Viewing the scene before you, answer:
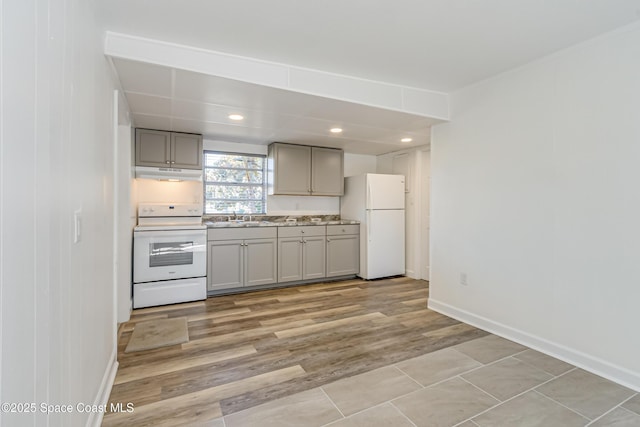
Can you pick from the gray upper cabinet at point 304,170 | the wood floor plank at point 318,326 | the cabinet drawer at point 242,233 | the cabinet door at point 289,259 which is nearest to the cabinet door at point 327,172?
the gray upper cabinet at point 304,170

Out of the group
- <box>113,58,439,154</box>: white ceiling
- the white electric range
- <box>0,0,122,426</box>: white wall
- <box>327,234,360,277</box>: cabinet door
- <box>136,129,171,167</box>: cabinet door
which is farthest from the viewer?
<box>327,234,360,277</box>: cabinet door

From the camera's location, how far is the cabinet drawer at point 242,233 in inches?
158

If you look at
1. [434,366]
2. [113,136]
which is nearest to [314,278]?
[434,366]

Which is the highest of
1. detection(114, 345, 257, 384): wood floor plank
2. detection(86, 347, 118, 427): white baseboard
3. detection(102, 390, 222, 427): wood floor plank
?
detection(86, 347, 118, 427): white baseboard

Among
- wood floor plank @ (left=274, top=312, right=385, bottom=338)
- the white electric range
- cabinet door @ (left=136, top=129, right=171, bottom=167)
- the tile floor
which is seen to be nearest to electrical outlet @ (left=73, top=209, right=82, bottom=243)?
the tile floor

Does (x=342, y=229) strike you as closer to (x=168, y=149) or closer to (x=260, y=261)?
(x=260, y=261)

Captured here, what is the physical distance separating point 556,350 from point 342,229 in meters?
3.05

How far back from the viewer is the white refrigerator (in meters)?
4.86

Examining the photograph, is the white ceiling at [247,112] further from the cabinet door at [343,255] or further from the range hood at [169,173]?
the cabinet door at [343,255]

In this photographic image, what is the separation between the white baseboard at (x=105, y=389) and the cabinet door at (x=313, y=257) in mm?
2710

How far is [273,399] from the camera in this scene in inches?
74.4

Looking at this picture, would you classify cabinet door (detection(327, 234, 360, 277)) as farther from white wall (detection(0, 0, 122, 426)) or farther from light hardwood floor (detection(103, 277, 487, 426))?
white wall (detection(0, 0, 122, 426))

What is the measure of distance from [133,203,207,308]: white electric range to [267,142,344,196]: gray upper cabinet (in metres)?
1.42

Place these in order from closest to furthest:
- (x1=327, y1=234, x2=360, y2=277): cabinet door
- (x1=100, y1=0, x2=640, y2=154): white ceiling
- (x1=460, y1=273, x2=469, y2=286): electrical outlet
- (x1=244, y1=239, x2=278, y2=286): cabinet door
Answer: (x1=100, y1=0, x2=640, y2=154): white ceiling < (x1=460, y1=273, x2=469, y2=286): electrical outlet < (x1=244, y1=239, x2=278, y2=286): cabinet door < (x1=327, y1=234, x2=360, y2=277): cabinet door
